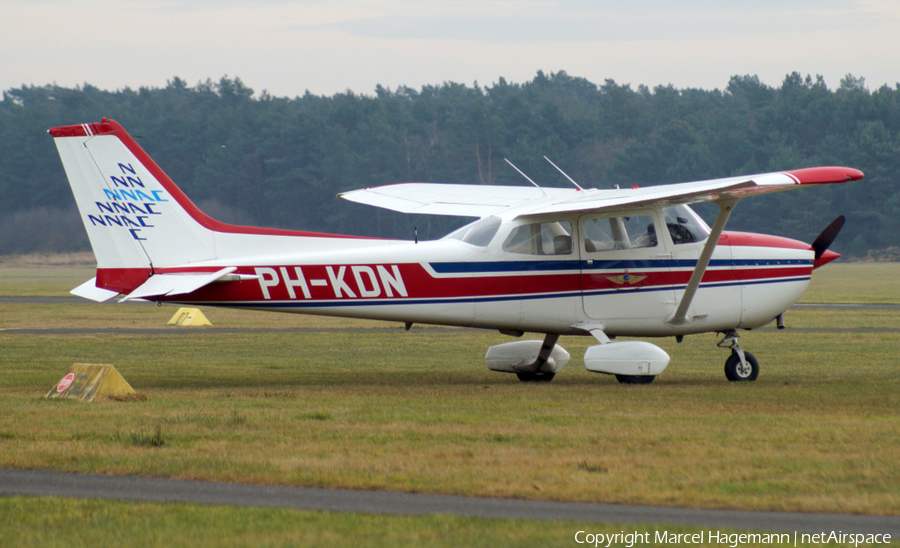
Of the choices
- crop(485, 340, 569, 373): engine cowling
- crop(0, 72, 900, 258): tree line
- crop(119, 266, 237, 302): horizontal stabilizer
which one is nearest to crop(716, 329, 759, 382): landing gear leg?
crop(485, 340, 569, 373): engine cowling

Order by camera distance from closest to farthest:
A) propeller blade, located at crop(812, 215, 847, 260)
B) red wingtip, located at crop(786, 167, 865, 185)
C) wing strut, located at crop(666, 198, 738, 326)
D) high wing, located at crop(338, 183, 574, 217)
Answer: red wingtip, located at crop(786, 167, 865, 185) → wing strut, located at crop(666, 198, 738, 326) → propeller blade, located at crop(812, 215, 847, 260) → high wing, located at crop(338, 183, 574, 217)

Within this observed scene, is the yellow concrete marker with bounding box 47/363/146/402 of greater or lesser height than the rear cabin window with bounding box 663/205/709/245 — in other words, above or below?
below

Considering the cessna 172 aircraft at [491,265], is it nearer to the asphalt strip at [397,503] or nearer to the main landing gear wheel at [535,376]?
the main landing gear wheel at [535,376]

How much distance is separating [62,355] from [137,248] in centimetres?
620

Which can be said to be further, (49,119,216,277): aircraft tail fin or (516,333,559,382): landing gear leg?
(516,333,559,382): landing gear leg

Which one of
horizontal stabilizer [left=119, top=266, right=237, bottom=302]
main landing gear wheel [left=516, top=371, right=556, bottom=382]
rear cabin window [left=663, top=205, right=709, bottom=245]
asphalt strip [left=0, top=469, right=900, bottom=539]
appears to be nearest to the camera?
asphalt strip [left=0, top=469, right=900, bottom=539]

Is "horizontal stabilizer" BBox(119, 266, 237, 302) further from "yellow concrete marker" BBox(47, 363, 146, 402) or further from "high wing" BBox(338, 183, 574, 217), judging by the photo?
"high wing" BBox(338, 183, 574, 217)


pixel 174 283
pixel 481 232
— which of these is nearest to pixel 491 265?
pixel 481 232

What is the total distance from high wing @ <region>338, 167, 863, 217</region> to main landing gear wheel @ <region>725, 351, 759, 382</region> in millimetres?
2413

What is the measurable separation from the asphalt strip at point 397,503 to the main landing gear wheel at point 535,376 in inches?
314

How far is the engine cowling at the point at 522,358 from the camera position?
50.5 feet

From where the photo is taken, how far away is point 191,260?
13859mm

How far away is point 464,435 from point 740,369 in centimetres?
628

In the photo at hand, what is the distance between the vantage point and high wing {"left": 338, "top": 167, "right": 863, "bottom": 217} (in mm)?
12242
